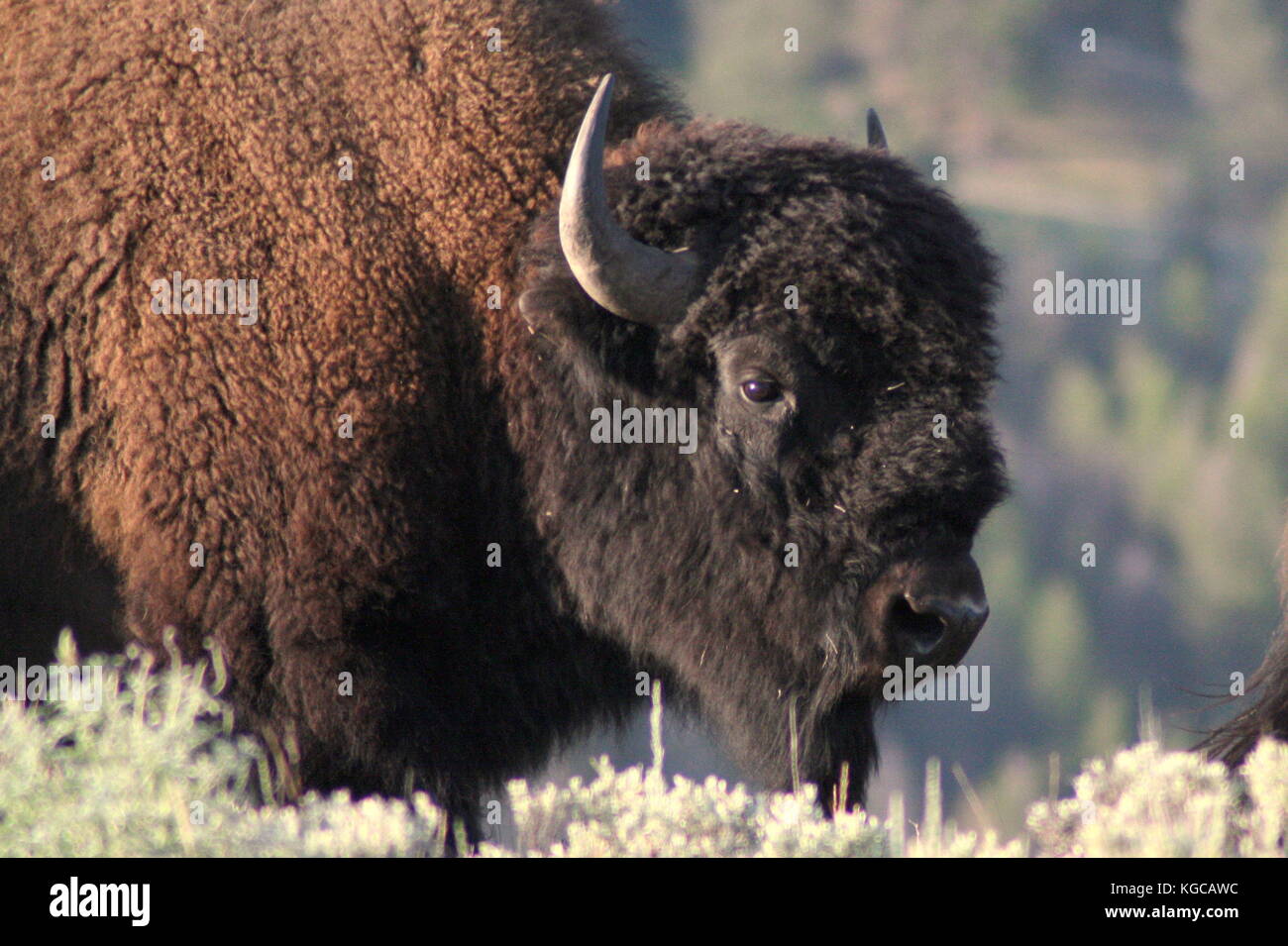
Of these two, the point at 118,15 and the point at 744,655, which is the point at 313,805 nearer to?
the point at 744,655

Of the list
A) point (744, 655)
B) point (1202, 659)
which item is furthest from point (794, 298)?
point (1202, 659)

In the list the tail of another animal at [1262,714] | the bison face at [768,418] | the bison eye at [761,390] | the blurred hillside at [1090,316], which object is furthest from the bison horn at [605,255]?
the blurred hillside at [1090,316]

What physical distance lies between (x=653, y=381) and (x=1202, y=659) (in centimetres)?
3480

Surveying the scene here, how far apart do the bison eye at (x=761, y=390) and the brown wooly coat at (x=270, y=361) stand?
0.66 meters

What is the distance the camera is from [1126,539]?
40469mm

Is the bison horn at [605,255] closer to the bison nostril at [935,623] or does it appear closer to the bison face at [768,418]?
the bison face at [768,418]

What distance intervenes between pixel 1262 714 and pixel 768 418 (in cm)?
159

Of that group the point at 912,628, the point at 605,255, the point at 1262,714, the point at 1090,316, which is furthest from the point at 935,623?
the point at 1090,316

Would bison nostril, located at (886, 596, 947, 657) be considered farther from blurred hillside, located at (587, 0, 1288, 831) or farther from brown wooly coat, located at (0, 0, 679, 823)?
blurred hillside, located at (587, 0, 1288, 831)

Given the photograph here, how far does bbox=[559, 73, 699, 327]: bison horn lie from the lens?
13.5ft

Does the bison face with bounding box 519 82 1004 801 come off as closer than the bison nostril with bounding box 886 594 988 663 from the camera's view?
No

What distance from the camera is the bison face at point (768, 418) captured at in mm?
4121

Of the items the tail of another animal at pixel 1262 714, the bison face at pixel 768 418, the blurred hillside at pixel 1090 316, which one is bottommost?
the tail of another animal at pixel 1262 714

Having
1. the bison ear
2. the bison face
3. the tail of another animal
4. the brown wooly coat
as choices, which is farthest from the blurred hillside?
the brown wooly coat
